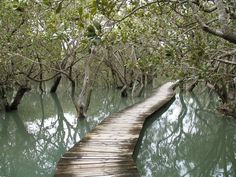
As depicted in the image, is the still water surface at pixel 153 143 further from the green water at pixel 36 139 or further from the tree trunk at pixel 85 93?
the tree trunk at pixel 85 93

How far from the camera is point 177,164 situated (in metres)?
8.69

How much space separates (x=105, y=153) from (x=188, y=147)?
12.9 feet

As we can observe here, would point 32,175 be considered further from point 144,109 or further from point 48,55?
point 48,55

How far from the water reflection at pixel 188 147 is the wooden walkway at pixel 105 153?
2.15 ft

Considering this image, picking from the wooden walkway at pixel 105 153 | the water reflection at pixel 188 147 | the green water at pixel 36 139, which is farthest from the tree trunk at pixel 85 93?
the water reflection at pixel 188 147

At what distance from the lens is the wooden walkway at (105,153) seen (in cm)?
612

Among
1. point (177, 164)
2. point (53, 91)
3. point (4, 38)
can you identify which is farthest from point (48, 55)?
point (53, 91)

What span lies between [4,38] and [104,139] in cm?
585

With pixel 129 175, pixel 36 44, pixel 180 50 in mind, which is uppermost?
pixel 36 44

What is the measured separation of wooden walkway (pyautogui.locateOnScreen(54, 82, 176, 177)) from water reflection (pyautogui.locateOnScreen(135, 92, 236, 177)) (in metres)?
0.66

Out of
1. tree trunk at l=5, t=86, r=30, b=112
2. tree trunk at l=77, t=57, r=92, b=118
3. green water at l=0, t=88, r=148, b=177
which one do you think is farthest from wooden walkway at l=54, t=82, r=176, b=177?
tree trunk at l=5, t=86, r=30, b=112

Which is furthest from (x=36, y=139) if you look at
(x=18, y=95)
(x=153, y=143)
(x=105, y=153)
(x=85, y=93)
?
(x=18, y=95)

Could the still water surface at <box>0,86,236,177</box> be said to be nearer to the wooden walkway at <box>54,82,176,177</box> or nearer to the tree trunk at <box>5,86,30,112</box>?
the tree trunk at <box>5,86,30,112</box>

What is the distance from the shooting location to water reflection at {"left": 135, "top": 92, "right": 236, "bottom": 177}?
26.9 feet
